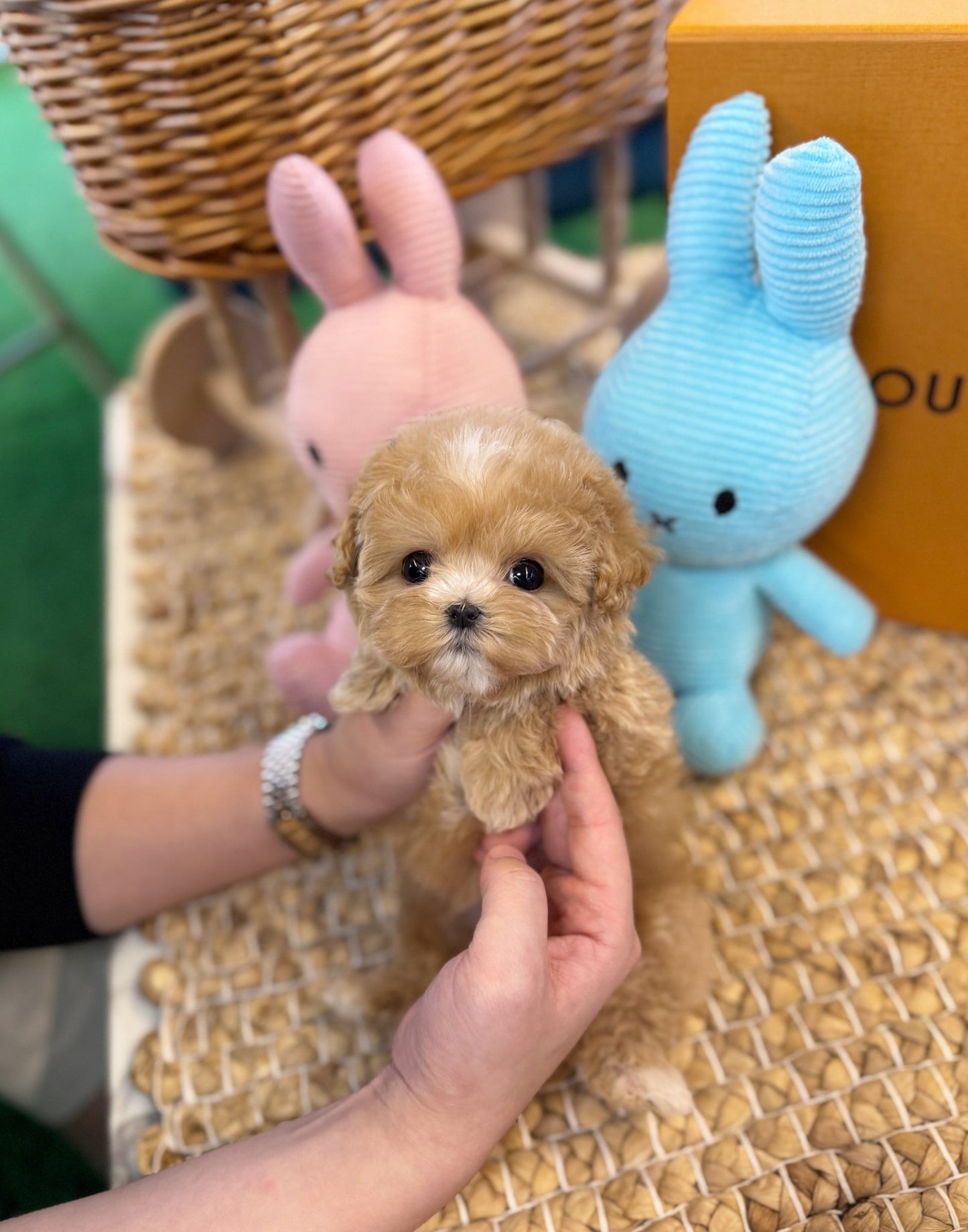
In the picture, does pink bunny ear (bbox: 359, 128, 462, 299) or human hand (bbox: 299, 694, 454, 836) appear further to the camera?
pink bunny ear (bbox: 359, 128, 462, 299)

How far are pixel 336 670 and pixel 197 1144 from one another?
403 millimetres

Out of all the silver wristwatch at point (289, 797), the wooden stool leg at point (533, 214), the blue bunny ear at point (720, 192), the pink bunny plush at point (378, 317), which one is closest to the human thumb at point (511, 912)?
the silver wristwatch at point (289, 797)

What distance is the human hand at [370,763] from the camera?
0.61m

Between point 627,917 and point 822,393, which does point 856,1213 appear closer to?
point 627,917

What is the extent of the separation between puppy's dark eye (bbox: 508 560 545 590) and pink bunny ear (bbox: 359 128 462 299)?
35 cm

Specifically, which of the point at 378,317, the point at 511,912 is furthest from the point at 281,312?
the point at 511,912

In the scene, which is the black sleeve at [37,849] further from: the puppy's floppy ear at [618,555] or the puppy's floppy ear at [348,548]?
the puppy's floppy ear at [618,555]

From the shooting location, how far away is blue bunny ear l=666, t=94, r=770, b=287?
64 centimetres

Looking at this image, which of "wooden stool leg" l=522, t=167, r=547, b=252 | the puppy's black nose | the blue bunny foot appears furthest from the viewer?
"wooden stool leg" l=522, t=167, r=547, b=252

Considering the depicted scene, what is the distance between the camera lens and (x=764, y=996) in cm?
74

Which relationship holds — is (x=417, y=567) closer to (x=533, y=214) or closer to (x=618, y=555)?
(x=618, y=555)

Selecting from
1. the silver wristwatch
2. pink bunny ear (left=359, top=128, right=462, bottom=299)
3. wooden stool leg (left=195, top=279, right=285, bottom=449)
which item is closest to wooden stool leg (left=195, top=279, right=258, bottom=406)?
wooden stool leg (left=195, top=279, right=285, bottom=449)

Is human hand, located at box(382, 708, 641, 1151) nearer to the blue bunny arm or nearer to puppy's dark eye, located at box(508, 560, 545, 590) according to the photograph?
puppy's dark eye, located at box(508, 560, 545, 590)

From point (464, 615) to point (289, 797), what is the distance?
34 cm
